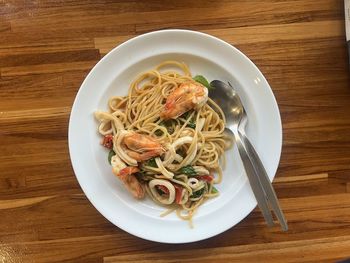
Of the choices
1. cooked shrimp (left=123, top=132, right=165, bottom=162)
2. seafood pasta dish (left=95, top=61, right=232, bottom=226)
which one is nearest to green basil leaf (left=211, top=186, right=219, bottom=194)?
seafood pasta dish (left=95, top=61, right=232, bottom=226)

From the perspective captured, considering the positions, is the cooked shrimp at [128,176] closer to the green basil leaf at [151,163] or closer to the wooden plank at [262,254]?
the green basil leaf at [151,163]

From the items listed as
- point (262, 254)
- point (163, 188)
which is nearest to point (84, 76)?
point (163, 188)

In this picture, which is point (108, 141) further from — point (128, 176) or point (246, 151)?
point (246, 151)

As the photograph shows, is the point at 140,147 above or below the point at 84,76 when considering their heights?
below

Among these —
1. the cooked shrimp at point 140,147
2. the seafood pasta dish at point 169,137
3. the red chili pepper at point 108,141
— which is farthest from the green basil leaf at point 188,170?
the red chili pepper at point 108,141

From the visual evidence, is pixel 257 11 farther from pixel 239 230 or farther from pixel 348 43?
pixel 239 230

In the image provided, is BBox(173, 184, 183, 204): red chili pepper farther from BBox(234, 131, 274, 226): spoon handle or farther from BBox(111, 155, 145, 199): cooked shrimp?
BBox(234, 131, 274, 226): spoon handle
